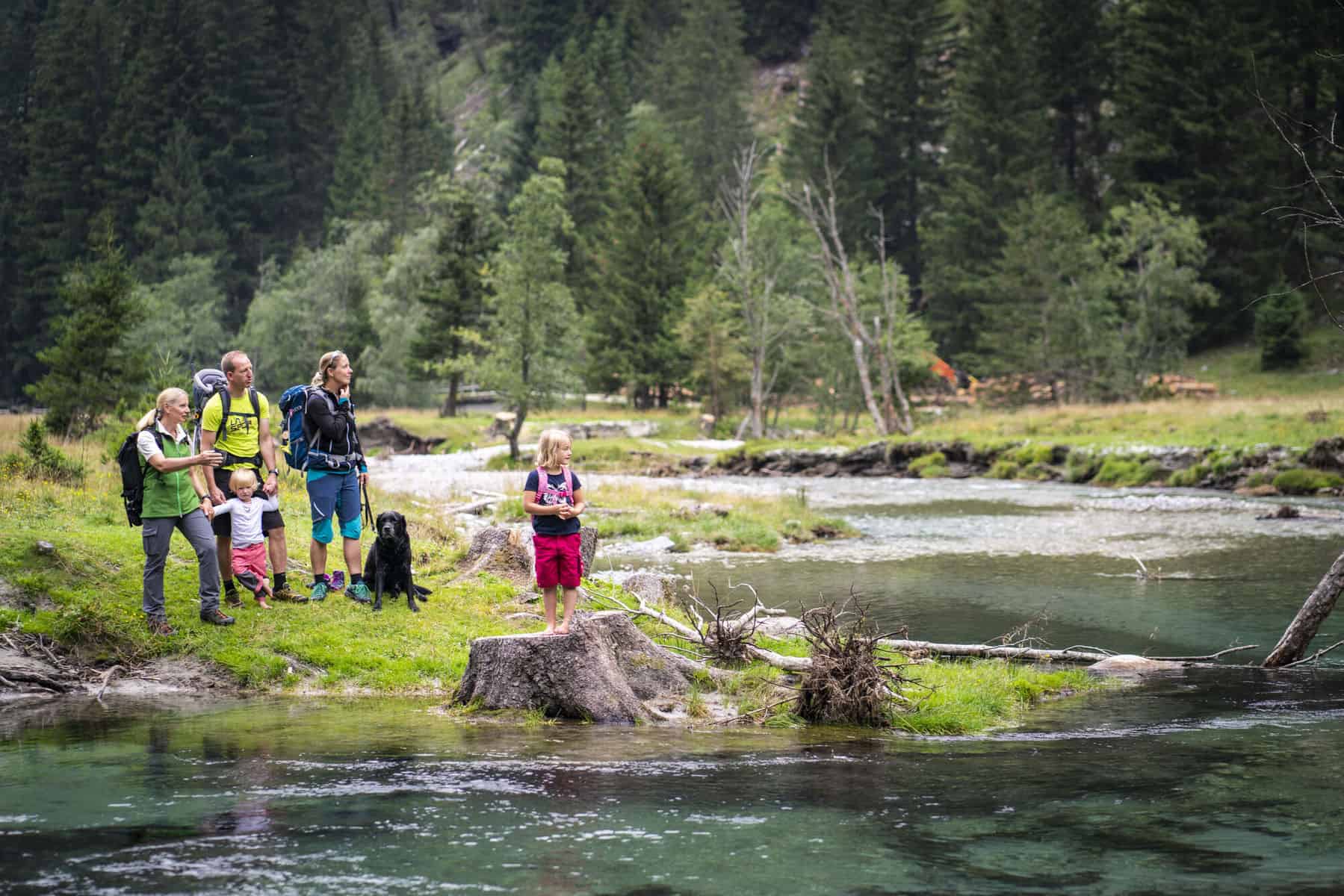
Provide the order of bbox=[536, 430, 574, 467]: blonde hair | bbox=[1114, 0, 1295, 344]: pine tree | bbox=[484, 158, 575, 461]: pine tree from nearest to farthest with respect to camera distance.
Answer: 1. bbox=[536, 430, 574, 467]: blonde hair
2. bbox=[484, 158, 575, 461]: pine tree
3. bbox=[1114, 0, 1295, 344]: pine tree

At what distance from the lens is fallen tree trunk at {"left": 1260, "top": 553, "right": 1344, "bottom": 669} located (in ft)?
37.9

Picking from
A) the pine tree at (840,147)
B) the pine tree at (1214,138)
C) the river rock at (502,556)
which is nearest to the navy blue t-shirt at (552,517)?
the river rock at (502,556)

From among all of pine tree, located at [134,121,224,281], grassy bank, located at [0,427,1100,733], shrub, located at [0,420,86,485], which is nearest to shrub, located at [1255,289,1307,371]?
grassy bank, located at [0,427,1100,733]

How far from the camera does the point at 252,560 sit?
1195 centimetres

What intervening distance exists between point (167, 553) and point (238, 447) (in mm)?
1355

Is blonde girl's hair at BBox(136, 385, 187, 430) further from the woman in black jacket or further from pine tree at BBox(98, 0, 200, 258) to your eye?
pine tree at BBox(98, 0, 200, 258)

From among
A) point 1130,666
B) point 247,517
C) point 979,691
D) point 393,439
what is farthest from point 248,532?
point 393,439

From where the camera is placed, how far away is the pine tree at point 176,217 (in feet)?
292

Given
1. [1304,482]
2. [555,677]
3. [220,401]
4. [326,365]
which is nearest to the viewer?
[555,677]

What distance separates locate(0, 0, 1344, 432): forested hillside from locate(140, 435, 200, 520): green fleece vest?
19.6 m

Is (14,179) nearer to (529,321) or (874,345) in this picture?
(529,321)

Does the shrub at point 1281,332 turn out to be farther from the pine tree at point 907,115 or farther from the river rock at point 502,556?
the river rock at point 502,556

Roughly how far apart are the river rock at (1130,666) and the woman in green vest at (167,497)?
8672 millimetres

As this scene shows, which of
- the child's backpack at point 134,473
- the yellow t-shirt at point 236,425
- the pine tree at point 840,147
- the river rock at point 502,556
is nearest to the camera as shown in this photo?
the child's backpack at point 134,473
